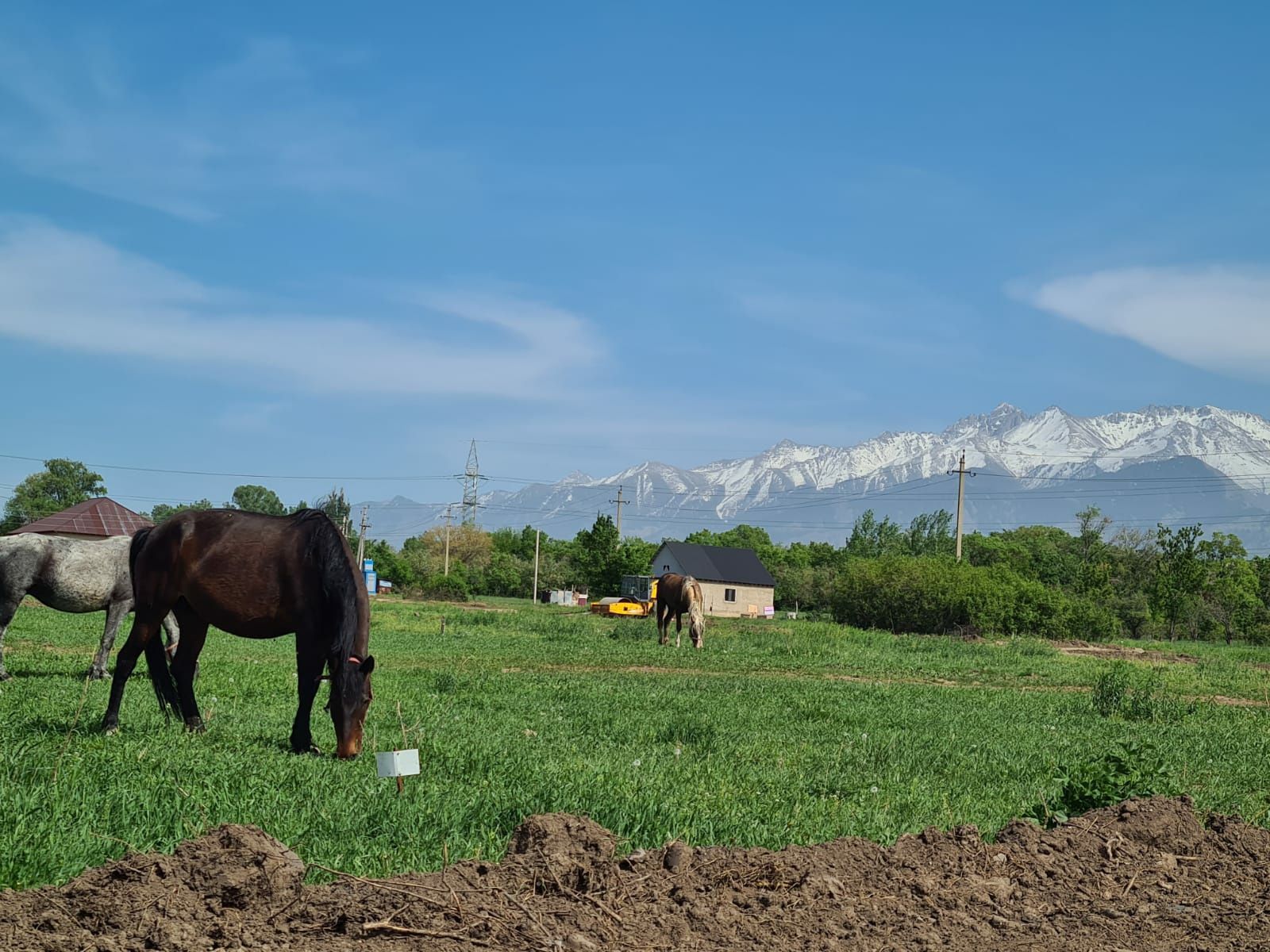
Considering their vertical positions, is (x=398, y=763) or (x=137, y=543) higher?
(x=137, y=543)

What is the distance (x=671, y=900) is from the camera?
457 cm

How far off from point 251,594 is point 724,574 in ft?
242

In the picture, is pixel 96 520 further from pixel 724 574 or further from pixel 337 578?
pixel 724 574

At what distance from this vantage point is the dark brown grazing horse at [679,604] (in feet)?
94.6

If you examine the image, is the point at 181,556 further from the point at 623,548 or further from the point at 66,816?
the point at 623,548

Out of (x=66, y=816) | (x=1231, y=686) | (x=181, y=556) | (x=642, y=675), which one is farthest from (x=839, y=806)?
(x=1231, y=686)

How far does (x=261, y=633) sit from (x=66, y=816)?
3.92 metres

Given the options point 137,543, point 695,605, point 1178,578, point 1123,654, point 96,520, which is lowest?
point 1123,654

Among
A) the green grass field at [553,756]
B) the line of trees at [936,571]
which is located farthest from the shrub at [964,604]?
the green grass field at [553,756]

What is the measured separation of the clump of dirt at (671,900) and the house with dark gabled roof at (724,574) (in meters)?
72.8

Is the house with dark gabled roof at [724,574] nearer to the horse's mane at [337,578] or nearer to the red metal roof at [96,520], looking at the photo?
the red metal roof at [96,520]

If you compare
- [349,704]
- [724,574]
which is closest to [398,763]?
[349,704]

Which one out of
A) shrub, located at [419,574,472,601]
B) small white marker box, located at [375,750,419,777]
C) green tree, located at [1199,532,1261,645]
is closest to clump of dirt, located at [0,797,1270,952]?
small white marker box, located at [375,750,419,777]

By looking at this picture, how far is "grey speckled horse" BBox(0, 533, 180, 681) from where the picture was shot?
547 inches
